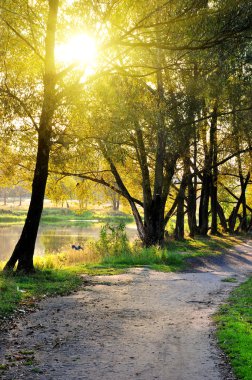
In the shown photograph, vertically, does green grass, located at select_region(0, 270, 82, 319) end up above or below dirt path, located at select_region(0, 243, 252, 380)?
above

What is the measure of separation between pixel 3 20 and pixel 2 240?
29912 mm

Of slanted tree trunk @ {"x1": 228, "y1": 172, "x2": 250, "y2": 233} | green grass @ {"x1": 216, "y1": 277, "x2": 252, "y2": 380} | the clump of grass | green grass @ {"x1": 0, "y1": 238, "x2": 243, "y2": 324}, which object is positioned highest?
slanted tree trunk @ {"x1": 228, "y1": 172, "x2": 250, "y2": 233}

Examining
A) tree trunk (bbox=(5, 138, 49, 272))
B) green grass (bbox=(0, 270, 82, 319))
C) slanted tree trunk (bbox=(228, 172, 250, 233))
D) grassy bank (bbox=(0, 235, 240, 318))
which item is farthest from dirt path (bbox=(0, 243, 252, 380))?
slanted tree trunk (bbox=(228, 172, 250, 233))

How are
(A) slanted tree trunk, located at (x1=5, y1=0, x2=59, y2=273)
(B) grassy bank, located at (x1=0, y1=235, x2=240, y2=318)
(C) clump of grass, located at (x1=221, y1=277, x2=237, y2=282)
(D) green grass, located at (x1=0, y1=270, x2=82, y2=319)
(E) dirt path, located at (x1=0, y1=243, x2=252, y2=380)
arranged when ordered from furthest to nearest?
1. (C) clump of grass, located at (x1=221, y1=277, x2=237, y2=282)
2. (A) slanted tree trunk, located at (x1=5, y1=0, x2=59, y2=273)
3. (B) grassy bank, located at (x1=0, y1=235, x2=240, y2=318)
4. (D) green grass, located at (x1=0, y1=270, x2=82, y2=319)
5. (E) dirt path, located at (x1=0, y1=243, x2=252, y2=380)

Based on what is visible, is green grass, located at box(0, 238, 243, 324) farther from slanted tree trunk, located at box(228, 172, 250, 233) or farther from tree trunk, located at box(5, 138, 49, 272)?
slanted tree trunk, located at box(228, 172, 250, 233)

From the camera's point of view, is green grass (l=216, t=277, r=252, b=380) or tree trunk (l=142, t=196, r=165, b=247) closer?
green grass (l=216, t=277, r=252, b=380)

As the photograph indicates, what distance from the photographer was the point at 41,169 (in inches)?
535

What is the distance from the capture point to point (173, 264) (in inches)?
714

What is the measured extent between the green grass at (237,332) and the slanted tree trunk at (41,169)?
5.79 m

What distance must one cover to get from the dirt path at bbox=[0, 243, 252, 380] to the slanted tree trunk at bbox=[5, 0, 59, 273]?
2.24 meters

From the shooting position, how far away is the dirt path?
20.0 ft

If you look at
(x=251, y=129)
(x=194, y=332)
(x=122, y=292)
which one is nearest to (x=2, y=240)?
(x=251, y=129)

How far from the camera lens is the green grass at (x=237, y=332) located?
6434 mm

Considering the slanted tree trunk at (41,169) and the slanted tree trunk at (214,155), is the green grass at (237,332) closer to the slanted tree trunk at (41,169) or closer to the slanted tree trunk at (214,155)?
the slanted tree trunk at (41,169)
